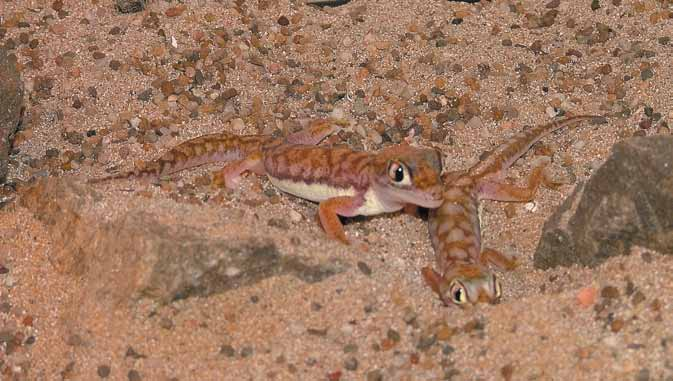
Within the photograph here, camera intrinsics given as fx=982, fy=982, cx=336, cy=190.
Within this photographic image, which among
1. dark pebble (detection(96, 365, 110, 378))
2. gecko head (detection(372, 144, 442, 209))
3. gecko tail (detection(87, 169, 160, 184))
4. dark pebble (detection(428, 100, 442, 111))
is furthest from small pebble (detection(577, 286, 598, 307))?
gecko tail (detection(87, 169, 160, 184))

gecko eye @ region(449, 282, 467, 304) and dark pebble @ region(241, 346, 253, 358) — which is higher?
gecko eye @ region(449, 282, 467, 304)

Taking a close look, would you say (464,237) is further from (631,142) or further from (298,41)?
(298,41)

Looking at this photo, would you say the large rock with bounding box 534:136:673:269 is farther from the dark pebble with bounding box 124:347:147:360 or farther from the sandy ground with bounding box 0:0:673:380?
the dark pebble with bounding box 124:347:147:360

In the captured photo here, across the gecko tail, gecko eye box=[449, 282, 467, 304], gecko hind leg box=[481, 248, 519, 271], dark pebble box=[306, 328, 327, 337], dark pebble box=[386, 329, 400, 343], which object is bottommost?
the gecko tail

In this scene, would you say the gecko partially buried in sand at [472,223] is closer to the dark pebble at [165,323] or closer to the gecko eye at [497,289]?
the gecko eye at [497,289]

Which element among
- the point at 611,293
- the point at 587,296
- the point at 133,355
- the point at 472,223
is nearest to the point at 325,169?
the point at 472,223

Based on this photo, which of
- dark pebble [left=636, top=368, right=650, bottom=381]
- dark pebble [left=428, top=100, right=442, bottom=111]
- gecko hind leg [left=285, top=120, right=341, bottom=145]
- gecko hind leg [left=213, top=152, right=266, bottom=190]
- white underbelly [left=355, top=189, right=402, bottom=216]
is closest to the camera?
dark pebble [left=636, top=368, right=650, bottom=381]

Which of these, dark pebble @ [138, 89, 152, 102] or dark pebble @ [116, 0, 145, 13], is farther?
dark pebble @ [116, 0, 145, 13]
